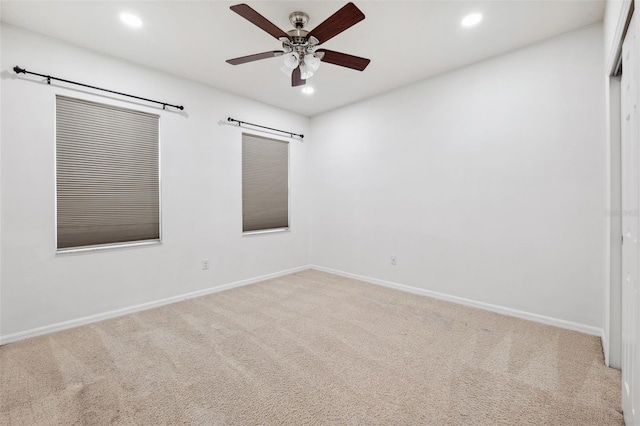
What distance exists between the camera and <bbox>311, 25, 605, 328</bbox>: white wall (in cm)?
258

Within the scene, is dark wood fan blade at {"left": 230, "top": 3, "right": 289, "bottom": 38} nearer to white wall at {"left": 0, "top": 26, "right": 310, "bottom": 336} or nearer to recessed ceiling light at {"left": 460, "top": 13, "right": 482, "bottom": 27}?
recessed ceiling light at {"left": 460, "top": 13, "right": 482, "bottom": 27}

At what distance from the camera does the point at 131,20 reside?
2436mm

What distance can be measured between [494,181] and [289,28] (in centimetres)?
260

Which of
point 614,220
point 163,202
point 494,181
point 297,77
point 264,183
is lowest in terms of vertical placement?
point 614,220

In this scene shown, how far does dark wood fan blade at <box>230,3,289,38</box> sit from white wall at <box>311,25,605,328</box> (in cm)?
226

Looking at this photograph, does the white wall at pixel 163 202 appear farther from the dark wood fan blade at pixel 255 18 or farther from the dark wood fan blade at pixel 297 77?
the dark wood fan blade at pixel 255 18

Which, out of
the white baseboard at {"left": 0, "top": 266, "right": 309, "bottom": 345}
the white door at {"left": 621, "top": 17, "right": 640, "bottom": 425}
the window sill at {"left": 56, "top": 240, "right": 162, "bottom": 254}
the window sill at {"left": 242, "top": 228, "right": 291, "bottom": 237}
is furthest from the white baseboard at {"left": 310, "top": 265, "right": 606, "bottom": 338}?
the window sill at {"left": 56, "top": 240, "right": 162, "bottom": 254}

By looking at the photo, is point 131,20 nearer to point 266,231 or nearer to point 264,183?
point 264,183

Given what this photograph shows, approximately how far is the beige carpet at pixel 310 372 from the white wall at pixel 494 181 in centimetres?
53

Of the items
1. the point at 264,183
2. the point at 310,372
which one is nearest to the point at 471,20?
the point at 310,372

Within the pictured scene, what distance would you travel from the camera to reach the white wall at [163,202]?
2494mm

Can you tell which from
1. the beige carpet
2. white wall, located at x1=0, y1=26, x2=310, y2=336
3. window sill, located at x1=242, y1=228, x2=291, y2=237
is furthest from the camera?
window sill, located at x1=242, y1=228, x2=291, y2=237

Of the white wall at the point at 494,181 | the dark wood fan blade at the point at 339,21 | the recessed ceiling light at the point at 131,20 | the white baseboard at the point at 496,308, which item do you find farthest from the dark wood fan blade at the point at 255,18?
the white baseboard at the point at 496,308

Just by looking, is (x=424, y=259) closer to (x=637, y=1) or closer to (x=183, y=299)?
(x=637, y=1)
